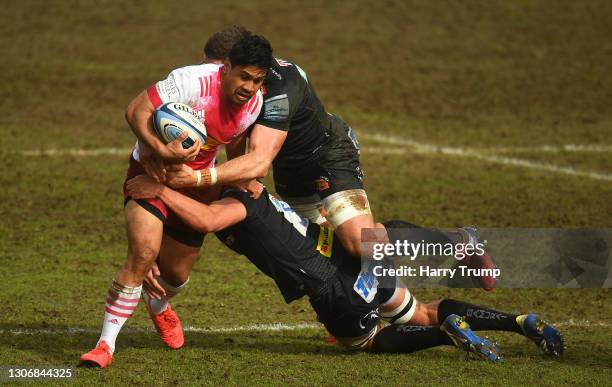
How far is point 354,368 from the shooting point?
8352 mm

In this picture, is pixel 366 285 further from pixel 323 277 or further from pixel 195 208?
pixel 195 208

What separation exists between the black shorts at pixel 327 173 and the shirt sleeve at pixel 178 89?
192cm

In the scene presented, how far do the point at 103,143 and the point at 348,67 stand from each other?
6287mm

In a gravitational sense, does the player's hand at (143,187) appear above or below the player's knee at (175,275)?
above

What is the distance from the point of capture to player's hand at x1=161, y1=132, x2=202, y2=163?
825 centimetres

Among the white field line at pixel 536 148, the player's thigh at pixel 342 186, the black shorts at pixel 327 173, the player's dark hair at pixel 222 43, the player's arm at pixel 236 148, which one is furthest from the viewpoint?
the white field line at pixel 536 148

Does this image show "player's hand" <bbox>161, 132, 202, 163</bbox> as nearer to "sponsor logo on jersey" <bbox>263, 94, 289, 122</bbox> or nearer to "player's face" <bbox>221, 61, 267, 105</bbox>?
"player's face" <bbox>221, 61, 267, 105</bbox>

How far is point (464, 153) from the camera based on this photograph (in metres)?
16.8

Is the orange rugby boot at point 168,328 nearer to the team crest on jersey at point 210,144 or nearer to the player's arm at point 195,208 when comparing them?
the player's arm at point 195,208

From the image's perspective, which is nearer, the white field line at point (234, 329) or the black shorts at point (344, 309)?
the black shorts at point (344, 309)

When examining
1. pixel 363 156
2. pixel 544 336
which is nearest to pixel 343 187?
pixel 544 336

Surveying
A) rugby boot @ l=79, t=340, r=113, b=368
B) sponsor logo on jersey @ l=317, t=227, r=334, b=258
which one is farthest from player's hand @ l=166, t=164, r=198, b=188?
rugby boot @ l=79, t=340, r=113, b=368

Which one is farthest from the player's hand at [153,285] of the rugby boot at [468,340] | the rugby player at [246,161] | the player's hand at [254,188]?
the rugby boot at [468,340]

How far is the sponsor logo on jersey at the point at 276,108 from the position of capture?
9.16m
